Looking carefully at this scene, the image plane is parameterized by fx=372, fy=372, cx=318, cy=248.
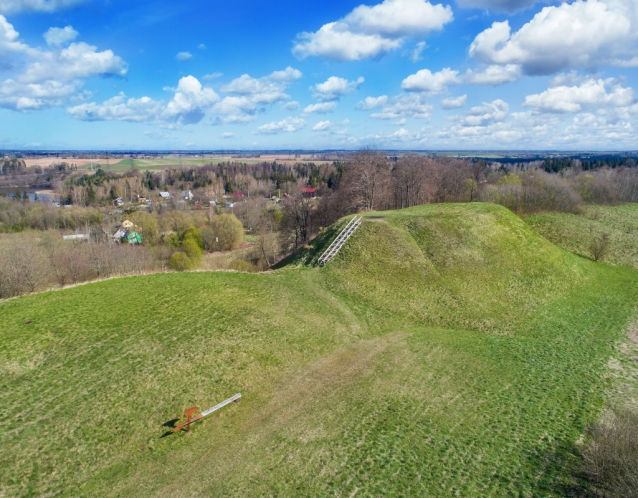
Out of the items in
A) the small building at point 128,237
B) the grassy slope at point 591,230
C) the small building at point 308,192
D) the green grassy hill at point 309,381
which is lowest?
the small building at point 128,237

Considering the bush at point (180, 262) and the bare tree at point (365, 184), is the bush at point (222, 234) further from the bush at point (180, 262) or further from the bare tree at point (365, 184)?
the bare tree at point (365, 184)

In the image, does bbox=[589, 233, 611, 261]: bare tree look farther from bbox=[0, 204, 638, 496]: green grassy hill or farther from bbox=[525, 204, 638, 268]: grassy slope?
bbox=[0, 204, 638, 496]: green grassy hill

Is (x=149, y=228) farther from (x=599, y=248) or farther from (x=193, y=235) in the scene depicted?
(x=599, y=248)

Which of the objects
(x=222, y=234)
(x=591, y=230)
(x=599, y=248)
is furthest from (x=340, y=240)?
(x=222, y=234)

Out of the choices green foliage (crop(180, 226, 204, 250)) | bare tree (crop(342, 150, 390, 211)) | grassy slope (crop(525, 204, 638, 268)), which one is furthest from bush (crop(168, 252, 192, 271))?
grassy slope (crop(525, 204, 638, 268))

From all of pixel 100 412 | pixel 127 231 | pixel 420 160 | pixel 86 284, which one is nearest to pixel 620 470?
pixel 100 412

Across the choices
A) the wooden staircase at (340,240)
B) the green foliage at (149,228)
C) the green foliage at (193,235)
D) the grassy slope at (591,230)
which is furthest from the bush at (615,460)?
the green foliage at (149,228)

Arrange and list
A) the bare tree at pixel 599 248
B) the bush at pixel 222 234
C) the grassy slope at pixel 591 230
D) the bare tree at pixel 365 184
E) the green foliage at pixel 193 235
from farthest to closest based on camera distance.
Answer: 1. the bush at pixel 222 234
2. the green foliage at pixel 193 235
3. the bare tree at pixel 365 184
4. the grassy slope at pixel 591 230
5. the bare tree at pixel 599 248

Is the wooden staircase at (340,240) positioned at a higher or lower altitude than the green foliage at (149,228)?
higher
